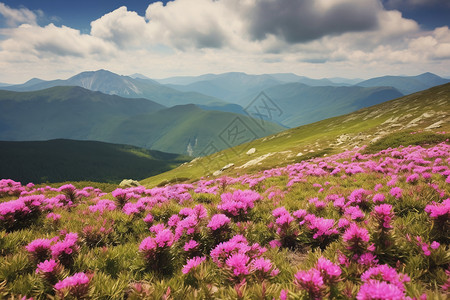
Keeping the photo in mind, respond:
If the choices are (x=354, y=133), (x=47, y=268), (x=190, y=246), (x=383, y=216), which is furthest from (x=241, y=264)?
(x=354, y=133)

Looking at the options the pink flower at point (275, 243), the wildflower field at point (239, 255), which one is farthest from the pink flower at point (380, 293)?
the pink flower at point (275, 243)

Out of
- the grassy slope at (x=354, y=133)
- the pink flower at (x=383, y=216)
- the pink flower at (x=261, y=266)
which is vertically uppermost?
the pink flower at (x=383, y=216)

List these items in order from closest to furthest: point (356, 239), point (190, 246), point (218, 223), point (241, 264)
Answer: point (241, 264)
point (356, 239)
point (190, 246)
point (218, 223)

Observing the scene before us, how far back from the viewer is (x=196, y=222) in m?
4.05

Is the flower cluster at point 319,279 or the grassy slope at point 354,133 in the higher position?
the flower cluster at point 319,279

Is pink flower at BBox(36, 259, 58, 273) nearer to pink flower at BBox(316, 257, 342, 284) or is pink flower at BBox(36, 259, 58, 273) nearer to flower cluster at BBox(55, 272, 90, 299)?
flower cluster at BBox(55, 272, 90, 299)

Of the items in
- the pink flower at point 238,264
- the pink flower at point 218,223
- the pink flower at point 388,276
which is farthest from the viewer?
the pink flower at point 218,223

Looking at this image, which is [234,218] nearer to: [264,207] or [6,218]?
[264,207]

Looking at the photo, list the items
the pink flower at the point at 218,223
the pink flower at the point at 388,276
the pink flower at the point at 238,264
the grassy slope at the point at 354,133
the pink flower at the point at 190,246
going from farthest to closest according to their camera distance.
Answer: the grassy slope at the point at 354,133, the pink flower at the point at 218,223, the pink flower at the point at 190,246, the pink flower at the point at 238,264, the pink flower at the point at 388,276

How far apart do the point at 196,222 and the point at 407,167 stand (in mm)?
10754

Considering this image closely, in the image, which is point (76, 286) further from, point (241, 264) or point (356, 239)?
point (356, 239)

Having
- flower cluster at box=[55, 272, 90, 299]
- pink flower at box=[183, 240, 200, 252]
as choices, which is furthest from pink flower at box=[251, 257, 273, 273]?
flower cluster at box=[55, 272, 90, 299]

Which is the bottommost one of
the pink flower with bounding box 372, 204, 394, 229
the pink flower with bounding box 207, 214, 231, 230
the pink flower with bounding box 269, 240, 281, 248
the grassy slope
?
the grassy slope

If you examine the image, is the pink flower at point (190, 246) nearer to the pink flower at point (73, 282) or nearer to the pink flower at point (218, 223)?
the pink flower at point (218, 223)
